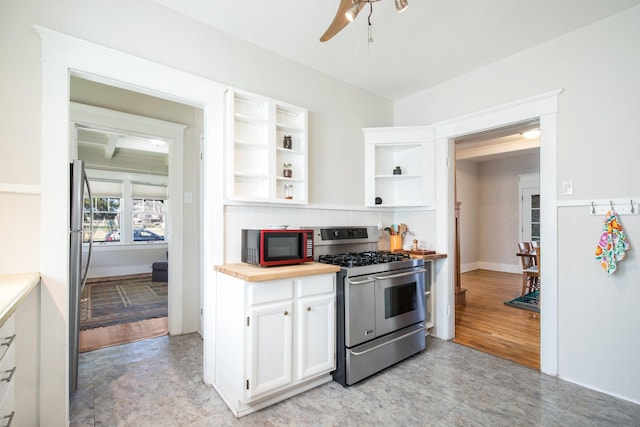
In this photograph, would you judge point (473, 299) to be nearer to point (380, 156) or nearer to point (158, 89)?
point (380, 156)

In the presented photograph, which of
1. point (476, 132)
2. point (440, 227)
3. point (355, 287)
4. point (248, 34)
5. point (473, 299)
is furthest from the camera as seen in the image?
point (473, 299)

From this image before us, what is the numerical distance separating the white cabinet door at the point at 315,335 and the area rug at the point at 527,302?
3325mm

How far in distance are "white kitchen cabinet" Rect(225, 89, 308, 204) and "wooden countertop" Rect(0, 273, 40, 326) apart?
122cm

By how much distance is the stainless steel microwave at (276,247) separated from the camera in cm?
220

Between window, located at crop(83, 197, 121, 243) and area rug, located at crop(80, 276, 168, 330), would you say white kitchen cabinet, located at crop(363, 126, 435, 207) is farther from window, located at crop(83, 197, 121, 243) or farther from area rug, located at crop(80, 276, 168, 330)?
window, located at crop(83, 197, 121, 243)

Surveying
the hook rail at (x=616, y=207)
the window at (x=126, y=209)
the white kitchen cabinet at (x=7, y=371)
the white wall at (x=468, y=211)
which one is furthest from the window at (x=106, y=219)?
the hook rail at (x=616, y=207)

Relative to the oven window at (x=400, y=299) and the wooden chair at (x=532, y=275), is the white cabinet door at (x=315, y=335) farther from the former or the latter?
the wooden chair at (x=532, y=275)

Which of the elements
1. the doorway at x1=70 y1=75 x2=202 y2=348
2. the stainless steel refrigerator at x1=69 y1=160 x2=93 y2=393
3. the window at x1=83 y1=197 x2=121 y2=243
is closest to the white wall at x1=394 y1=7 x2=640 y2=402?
the doorway at x1=70 y1=75 x2=202 y2=348

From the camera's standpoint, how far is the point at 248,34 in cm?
250

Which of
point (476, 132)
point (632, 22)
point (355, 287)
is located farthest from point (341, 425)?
point (632, 22)

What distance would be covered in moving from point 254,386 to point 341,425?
0.58m

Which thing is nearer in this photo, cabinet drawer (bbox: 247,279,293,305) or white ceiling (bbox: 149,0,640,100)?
cabinet drawer (bbox: 247,279,293,305)

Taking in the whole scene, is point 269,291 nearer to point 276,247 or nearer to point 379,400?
point 276,247

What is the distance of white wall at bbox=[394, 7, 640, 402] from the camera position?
216cm
